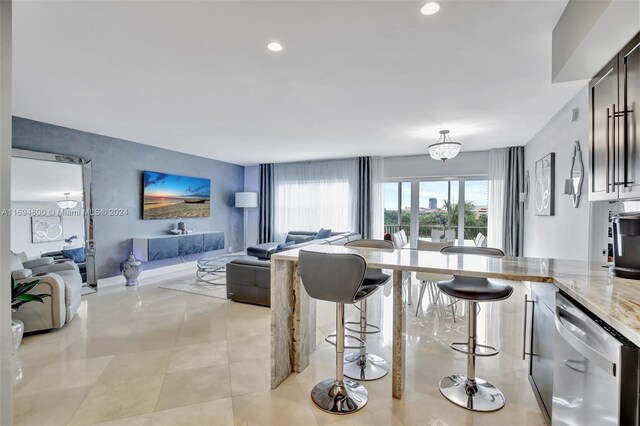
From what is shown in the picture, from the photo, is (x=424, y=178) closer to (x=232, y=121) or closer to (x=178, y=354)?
(x=232, y=121)

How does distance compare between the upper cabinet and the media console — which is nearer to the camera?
the upper cabinet

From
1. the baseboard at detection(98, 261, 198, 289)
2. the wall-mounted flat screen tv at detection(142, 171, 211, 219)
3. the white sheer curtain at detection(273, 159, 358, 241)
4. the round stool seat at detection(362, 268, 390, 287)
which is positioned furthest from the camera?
the white sheer curtain at detection(273, 159, 358, 241)

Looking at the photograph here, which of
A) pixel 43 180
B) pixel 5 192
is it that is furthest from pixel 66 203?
pixel 5 192

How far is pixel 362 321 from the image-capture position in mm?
A: 2535

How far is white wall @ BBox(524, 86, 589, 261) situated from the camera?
2908 millimetres

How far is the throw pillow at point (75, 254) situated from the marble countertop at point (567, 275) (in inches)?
157

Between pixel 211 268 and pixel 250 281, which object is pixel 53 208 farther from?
pixel 250 281

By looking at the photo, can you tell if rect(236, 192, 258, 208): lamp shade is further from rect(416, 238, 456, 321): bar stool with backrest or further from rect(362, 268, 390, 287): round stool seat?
rect(362, 268, 390, 287): round stool seat

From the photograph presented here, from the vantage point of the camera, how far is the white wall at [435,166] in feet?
20.1

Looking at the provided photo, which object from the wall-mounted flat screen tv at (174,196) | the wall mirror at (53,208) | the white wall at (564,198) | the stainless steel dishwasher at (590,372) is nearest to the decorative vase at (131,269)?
the wall mirror at (53,208)

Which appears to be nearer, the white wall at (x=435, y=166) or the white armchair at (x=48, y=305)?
the white armchair at (x=48, y=305)

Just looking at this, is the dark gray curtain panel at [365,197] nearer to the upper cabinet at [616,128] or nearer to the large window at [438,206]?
the large window at [438,206]

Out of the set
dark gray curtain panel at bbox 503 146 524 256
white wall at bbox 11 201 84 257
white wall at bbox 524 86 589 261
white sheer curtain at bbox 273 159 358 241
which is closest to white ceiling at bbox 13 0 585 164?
white wall at bbox 524 86 589 261

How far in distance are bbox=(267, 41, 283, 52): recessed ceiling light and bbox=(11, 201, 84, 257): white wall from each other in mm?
3955
